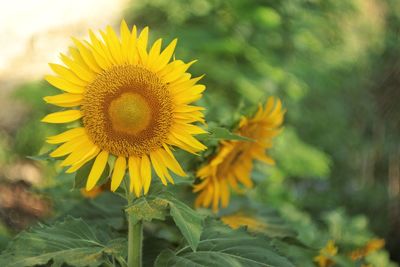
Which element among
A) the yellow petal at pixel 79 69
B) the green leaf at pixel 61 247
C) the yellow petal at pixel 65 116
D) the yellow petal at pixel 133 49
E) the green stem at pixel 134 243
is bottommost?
the green leaf at pixel 61 247

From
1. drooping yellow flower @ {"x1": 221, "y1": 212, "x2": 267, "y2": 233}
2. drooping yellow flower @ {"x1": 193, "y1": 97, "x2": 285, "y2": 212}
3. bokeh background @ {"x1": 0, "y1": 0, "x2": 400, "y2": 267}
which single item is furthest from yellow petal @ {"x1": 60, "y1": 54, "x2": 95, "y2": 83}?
bokeh background @ {"x1": 0, "y1": 0, "x2": 400, "y2": 267}

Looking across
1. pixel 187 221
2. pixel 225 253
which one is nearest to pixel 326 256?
pixel 225 253

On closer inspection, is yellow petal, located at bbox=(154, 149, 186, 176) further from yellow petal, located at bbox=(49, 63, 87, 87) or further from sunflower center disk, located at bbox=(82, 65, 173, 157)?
yellow petal, located at bbox=(49, 63, 87, 87)

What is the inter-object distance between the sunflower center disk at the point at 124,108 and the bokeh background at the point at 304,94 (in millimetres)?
1387

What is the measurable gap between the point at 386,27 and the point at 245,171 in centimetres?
400

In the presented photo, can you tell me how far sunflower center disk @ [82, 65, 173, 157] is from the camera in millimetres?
1074

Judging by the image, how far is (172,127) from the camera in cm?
109

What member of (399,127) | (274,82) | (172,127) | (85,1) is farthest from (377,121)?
(85,1)

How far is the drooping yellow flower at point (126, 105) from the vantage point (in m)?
1.07

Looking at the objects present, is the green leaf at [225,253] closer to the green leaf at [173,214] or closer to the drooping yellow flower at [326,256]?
the green leaf at [173,214]

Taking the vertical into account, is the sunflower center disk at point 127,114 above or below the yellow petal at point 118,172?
above

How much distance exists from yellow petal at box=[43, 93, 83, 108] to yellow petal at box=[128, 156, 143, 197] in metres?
0.12

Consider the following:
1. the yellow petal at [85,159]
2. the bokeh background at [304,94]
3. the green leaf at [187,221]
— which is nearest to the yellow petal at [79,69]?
the yellow petal at [85,159]

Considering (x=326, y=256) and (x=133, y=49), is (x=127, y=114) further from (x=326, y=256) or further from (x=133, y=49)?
(x=326, y=256)
